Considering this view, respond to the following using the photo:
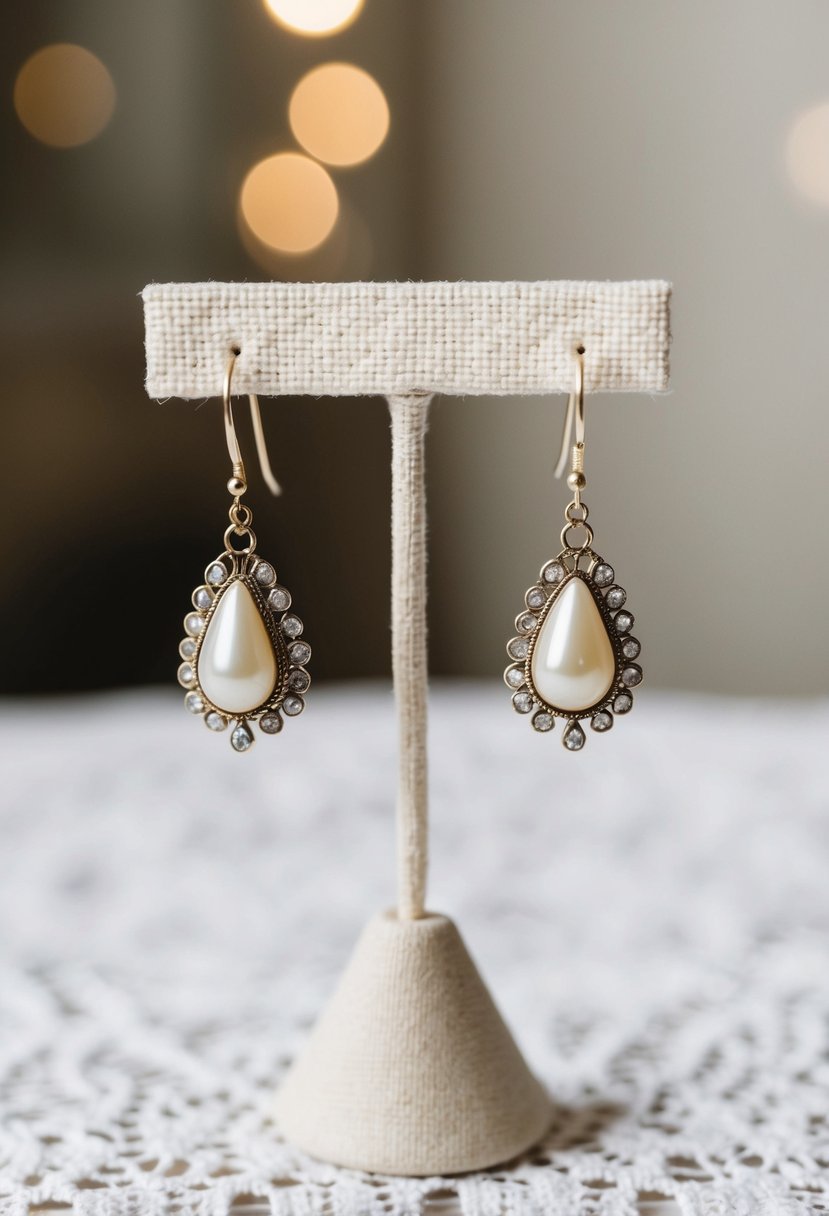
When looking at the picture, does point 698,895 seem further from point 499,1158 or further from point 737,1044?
point 499,1158

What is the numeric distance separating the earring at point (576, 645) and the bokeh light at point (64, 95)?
5.34ft

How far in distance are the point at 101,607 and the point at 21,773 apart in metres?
0.87

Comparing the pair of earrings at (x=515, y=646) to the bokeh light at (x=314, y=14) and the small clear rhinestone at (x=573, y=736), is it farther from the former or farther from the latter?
the bokeh light at (x=314, y=14)

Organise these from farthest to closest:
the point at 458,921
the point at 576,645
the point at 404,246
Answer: the point at 404,246
the point at 458,921
the point at 576,645

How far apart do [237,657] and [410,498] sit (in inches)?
4.7

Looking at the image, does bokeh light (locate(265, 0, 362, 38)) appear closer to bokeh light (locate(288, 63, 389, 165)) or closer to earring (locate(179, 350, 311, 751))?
bokeh light (locate(288, 63, 389, 165))

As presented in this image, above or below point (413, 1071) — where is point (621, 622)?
above

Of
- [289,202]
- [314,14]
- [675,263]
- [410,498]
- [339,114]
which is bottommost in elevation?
[410,498]

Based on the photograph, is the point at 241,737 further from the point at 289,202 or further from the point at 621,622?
the point at 289,202

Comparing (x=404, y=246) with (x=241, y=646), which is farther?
(x=404, y=246)

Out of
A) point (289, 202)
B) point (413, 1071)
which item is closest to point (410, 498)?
point (413, 1071)

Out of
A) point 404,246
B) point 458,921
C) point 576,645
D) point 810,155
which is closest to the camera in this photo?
point 576,645

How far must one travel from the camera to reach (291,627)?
0.56 meters

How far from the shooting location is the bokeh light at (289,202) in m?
1.97
